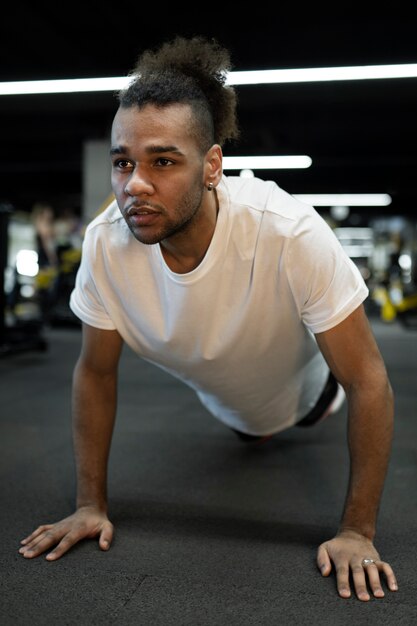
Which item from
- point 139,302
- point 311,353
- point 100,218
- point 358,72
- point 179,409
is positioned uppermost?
point 358,72

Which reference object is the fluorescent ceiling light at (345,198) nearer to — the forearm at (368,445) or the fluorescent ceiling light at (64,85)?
the fluorescent ceiling light at (64,85)

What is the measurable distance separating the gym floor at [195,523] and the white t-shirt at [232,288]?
39 cm

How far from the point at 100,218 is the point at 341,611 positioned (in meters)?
0.95

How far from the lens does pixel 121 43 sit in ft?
16.8

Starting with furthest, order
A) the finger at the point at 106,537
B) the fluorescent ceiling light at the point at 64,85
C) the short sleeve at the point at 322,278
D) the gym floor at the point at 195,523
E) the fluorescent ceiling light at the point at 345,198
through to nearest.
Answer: the fluorescent ceiling light at the point at 345,198
the fluorescent ceiling light at the point at 64,85
the finger at the point at 106,537
the short sleeve at the point at 322,278
the gym floor at the point at 195,523

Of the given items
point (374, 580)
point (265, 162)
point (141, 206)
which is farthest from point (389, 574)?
point (265, 162)

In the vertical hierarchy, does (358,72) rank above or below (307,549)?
above

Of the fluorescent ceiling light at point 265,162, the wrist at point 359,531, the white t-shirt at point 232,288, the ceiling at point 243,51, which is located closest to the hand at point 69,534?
the white t-shirt at point 232,288

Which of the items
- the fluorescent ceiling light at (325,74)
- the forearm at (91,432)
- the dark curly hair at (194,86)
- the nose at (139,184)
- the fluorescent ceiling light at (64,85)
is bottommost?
the forearm at (91,432)

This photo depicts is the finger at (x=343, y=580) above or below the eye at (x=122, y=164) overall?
below

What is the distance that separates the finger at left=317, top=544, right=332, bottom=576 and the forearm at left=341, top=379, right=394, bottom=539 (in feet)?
0.29

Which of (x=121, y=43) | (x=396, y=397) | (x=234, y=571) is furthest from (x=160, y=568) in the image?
(x=121, y=43)

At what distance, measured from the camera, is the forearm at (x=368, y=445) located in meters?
1.24

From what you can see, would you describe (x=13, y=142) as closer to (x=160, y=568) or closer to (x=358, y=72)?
(x=358, y=72)
